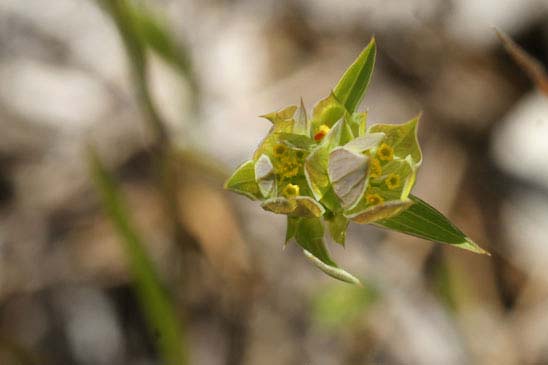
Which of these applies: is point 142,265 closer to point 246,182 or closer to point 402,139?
point 246,182

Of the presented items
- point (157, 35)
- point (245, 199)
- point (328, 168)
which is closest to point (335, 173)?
point (328, 168)

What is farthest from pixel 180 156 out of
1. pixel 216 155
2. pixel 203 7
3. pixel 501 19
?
pixel 501 19

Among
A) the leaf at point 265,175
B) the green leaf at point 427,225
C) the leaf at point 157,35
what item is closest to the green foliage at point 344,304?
the leaf at point 157,35

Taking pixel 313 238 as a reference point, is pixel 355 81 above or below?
above

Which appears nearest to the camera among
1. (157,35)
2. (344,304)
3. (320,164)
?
(320,164)

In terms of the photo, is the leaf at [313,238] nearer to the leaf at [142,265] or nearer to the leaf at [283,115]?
the leaf at [283,115]

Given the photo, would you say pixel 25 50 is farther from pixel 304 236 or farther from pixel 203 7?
pixel 304 236
